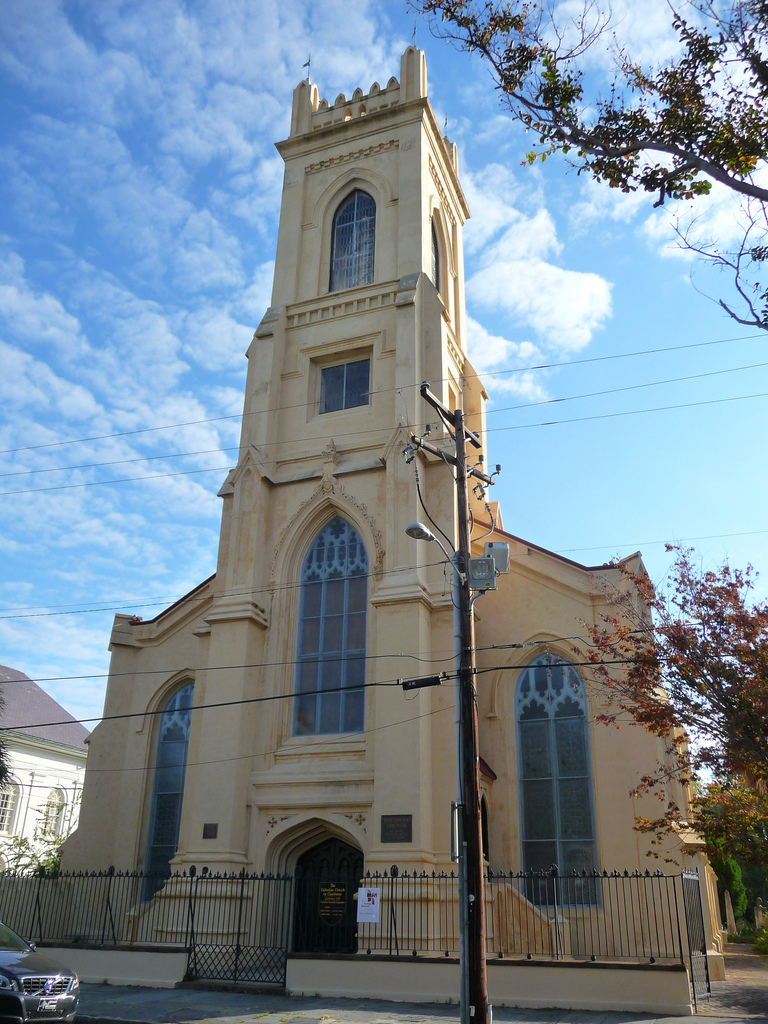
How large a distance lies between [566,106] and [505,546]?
20.7ft

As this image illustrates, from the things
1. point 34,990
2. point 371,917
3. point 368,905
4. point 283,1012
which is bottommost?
point 283,1012

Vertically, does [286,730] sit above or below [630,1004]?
above

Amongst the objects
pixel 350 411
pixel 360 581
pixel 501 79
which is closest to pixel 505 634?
pixel 360 581

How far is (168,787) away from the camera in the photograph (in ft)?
71.8

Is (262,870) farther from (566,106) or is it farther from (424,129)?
(424,129)

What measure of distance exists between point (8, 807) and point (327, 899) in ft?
91.4

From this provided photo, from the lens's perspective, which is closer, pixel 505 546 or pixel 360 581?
pixel 505 546

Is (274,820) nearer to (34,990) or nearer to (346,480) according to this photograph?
(34,990)

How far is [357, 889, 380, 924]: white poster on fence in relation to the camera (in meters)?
15.5

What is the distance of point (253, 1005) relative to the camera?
14.0 metres

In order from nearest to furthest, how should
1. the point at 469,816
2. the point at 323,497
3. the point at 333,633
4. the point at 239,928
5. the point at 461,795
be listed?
the point at 469,816 < the point at 461,795 < the point at 239,928 < the point at 333,633 < the point at 323,497

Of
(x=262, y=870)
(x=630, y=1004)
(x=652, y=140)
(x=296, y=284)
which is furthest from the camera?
(x=296, y=284)

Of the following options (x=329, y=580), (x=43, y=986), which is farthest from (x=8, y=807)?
(x=43, y=986)

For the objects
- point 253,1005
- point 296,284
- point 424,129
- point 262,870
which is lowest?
point 253,1005
